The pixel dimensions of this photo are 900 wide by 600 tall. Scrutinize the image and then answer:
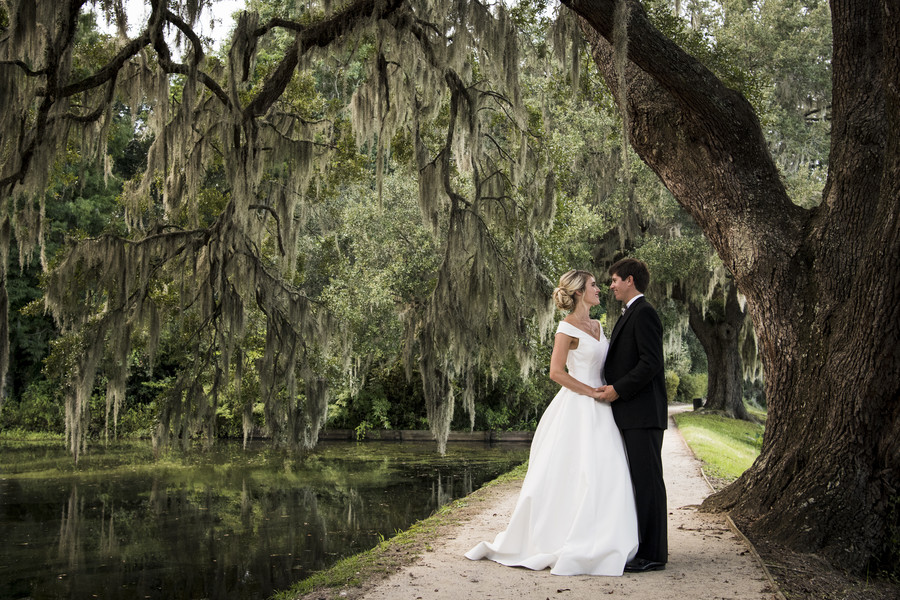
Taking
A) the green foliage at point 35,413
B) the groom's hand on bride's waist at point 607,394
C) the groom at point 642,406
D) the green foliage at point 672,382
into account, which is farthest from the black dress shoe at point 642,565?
the green foliage at point 672,382

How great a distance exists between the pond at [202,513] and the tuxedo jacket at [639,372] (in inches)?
110

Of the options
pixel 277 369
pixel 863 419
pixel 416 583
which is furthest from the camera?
pixel 277 369

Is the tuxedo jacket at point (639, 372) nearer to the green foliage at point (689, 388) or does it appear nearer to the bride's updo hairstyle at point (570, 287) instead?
the bride's updo hairstyle at point (570, 287)

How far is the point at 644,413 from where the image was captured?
4758 millimetres

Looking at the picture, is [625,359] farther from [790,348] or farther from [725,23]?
[725,23]

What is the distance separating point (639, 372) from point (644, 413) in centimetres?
26

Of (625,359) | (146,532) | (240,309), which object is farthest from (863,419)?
(146,532)

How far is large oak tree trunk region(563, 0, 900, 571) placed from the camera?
5141 millimetres

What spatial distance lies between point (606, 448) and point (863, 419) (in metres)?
1.76

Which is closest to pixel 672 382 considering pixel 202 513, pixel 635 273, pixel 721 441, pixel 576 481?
pixel 721 441

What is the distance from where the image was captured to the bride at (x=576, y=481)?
4539mm

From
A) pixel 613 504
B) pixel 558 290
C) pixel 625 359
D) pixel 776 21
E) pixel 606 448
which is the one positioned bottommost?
pixel 613 504

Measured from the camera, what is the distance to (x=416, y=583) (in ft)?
14.5

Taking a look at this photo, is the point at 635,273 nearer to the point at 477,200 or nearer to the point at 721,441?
the point at 477,200
